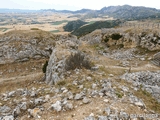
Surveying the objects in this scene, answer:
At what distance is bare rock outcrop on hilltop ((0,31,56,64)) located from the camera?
44006mm

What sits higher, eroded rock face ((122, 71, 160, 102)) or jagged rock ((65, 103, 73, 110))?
jagged rock ((65, 103, 73, 110))

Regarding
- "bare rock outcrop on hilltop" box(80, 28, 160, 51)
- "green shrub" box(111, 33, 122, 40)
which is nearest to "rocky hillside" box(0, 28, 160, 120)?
"bare rock outcrop on hilltop" box(80, 28, 160, 51)

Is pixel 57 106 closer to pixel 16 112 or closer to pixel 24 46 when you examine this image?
pixel 16 112

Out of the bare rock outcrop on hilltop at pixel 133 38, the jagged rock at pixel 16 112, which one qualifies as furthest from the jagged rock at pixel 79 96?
the bare rock outcrop on hilltop at pixel 133 38

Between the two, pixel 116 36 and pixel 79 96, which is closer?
pixel 79 96

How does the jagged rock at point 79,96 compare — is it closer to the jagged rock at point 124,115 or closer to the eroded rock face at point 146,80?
the jagged rock at point 124,115

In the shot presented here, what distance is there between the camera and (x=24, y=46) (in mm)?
46719

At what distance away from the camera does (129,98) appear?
1536 centimetres

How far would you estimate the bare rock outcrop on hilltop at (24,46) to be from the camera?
44006 millimetres

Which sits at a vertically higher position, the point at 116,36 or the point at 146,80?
the point at 116,36

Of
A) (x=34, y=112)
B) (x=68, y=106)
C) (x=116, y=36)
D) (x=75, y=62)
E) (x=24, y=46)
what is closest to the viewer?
(x=34, y=112)

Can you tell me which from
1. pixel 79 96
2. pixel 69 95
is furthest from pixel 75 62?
pixel 79 96

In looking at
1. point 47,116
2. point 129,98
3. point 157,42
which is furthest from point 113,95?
point 157,42

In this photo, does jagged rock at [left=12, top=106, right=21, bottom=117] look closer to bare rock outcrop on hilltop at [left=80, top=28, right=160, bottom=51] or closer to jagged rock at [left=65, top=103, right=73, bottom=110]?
jagged rock at [left=65, top=103, right=73, bottom=110]
